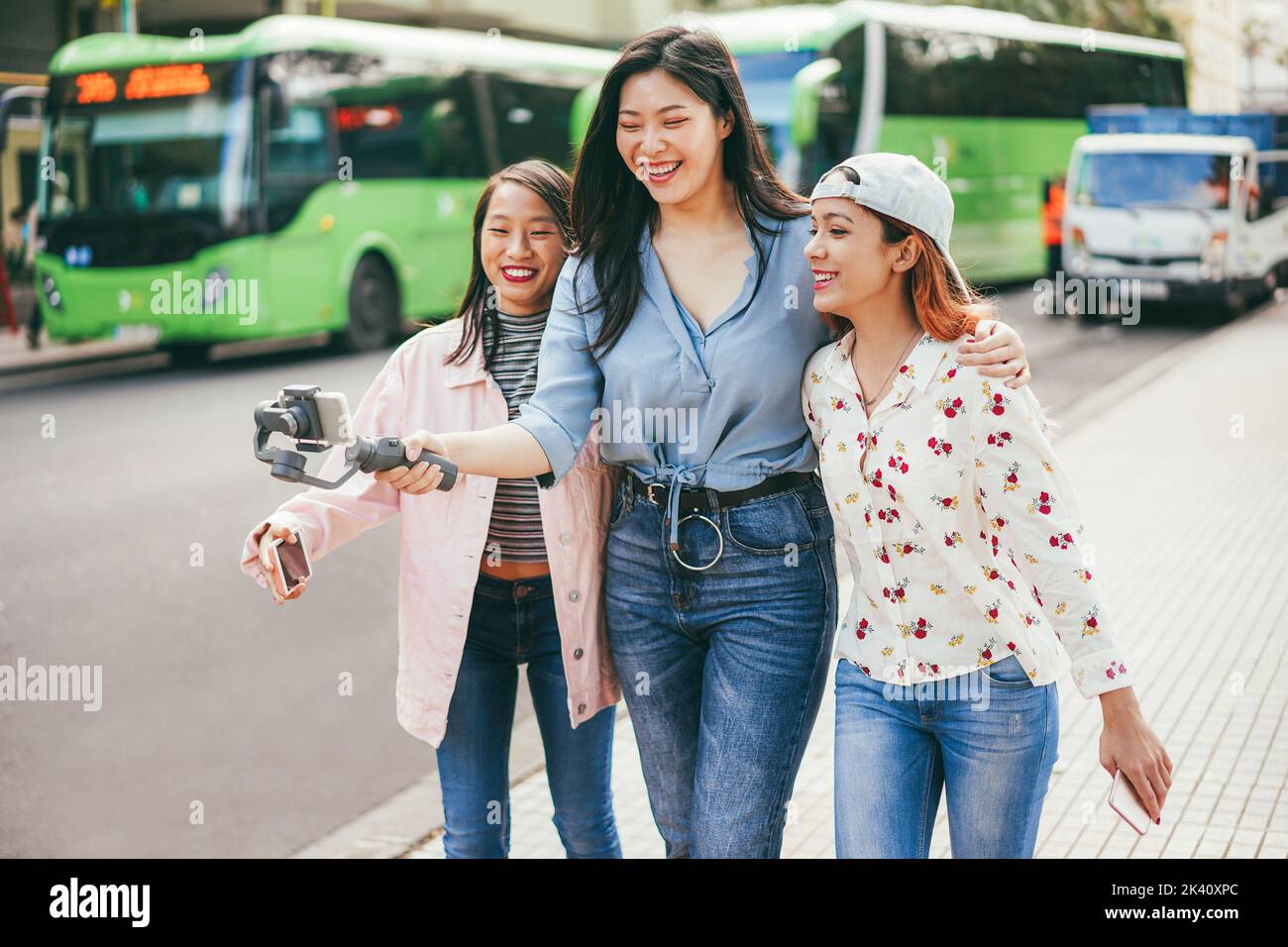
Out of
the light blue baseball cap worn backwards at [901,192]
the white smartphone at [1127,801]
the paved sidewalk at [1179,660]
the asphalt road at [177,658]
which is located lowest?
the asphalt road at [177,658]

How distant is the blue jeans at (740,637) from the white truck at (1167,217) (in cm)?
1502

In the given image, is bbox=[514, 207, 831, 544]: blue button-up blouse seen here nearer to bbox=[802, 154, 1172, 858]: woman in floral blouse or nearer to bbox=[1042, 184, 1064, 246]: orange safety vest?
bbox=[802, 154, 1172, 858]: woman in floral blouse

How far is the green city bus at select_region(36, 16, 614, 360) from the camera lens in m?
13.6

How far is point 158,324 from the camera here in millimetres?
14047

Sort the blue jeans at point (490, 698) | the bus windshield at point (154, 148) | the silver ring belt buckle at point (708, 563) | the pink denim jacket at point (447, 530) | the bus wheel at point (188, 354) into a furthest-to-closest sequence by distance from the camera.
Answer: the bus wheel at point (188, 354), the bus windshield at point (154, 148), the blue jeans at point (490, 698), the pink denim jacket at point (447, 530), the silver ring belt buckle at point (708, 563)

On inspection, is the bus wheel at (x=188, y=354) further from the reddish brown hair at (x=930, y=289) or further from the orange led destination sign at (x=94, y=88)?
the reddish brown hair at (x=930, y=289)

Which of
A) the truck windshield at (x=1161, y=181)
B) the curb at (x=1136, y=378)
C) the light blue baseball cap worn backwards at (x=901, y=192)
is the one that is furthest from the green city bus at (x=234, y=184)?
the light blue baseball cap worn backwards at (x=901, y=192)

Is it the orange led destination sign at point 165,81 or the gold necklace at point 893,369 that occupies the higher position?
the orange led destination sign at point 165,81

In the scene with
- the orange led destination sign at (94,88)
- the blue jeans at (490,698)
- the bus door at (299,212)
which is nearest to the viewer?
the blue jeans at (490,698)

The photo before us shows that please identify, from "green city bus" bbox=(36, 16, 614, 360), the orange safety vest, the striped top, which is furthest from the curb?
the striped top

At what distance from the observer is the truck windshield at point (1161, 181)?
55.0 ft

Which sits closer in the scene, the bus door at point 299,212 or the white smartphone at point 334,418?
the white smartphone at point 334,418

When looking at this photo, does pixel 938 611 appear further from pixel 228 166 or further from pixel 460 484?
pixel 228 166

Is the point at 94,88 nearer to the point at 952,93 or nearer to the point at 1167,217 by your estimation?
the point at 952,93
